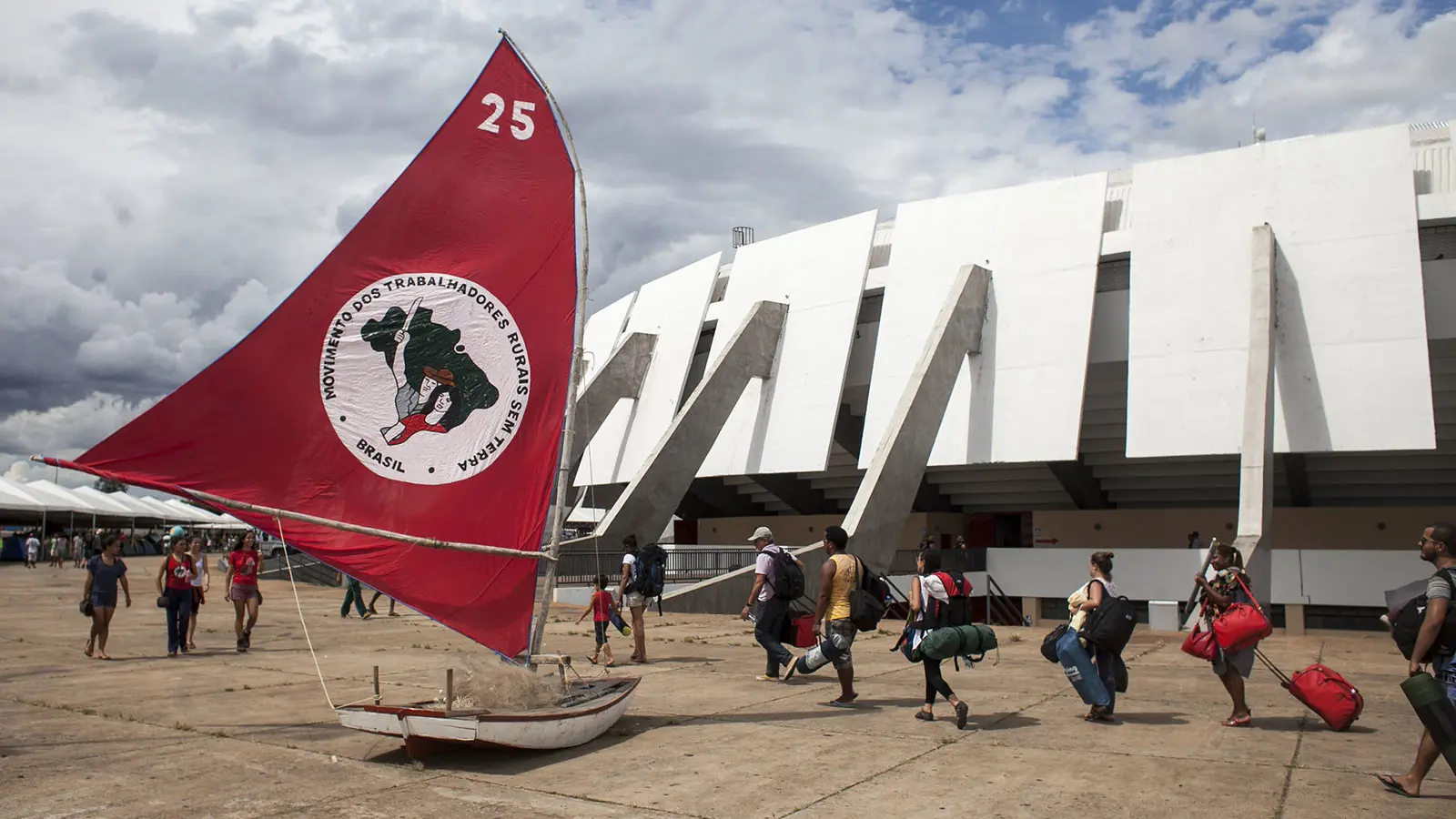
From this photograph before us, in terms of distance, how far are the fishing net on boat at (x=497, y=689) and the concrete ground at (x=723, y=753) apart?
0.30m

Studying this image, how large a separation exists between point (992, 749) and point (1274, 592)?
14650 millimetres

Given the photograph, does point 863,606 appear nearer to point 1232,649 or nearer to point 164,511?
point 1232,649

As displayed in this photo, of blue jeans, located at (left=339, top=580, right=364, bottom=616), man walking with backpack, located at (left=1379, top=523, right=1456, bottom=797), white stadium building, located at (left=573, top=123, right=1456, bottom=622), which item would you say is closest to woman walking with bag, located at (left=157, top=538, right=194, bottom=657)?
blue jeans, located at (left=339, top=580, right=364, bottom=616)

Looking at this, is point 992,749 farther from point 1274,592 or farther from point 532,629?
point 1274,592

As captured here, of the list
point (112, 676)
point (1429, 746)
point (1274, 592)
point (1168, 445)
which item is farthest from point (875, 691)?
point (1274, 592)

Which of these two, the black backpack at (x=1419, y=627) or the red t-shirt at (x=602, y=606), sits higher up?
the black backpack at (x=1419, y=627)

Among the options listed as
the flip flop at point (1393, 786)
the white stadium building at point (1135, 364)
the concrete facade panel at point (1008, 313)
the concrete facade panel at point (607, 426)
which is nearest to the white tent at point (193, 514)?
the concrete facade panel at point (607, 426)

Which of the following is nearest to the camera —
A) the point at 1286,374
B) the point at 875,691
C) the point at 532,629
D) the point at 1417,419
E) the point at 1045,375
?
the point at 532,629

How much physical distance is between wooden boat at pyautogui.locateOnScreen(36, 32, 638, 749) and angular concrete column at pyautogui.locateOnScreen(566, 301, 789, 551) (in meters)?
13.9

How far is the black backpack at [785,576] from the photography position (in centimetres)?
974

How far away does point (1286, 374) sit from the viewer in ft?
60.1

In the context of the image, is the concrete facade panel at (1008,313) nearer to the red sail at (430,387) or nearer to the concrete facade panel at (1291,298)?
the concrete facade panel at (1291,298)

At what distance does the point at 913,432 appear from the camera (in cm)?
2011

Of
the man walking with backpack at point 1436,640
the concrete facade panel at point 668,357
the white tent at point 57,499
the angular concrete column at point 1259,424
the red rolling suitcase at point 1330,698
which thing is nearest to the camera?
the man walking with backpack at point 1436,640
